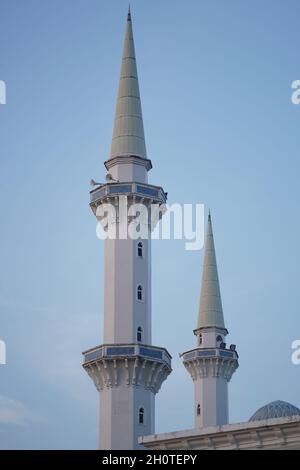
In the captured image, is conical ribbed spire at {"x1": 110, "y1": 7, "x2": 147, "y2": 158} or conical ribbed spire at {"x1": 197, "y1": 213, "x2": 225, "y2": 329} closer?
conical ribbed spire at {"x1": 110, "y1": 7, "x2": 147, "y2": 158}

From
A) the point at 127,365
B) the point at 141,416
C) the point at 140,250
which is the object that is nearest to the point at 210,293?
the point at 140,250

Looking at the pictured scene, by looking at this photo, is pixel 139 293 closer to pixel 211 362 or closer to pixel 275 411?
pixel 275 411

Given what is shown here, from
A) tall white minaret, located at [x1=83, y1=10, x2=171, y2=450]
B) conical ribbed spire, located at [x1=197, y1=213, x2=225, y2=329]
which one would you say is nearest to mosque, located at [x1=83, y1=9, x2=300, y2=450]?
tall white minaret, located at [x1=83, y1=10, x2=171, y2=450]

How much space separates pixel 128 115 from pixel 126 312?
10.9 m

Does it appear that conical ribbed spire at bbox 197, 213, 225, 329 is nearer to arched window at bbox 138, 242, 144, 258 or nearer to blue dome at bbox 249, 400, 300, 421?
arched window at bbox 138, 242, 144, 258

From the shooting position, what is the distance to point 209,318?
244 feet

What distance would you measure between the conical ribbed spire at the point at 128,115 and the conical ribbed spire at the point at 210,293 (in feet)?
55.6

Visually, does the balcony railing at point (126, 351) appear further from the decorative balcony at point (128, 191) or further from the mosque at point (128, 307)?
the decorative balcony at point (128, 191)

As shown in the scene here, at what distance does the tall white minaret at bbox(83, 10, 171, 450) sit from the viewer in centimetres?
5566

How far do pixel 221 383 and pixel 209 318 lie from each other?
4.45m

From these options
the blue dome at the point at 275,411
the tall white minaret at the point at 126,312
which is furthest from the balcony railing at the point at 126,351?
the blue dome at the point at 275,411

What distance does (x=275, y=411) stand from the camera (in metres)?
50.4

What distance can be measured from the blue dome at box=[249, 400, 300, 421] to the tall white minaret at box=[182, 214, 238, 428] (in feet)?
64.9

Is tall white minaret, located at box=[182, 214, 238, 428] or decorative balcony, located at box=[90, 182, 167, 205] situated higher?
decorative balcony, located at box=[90, 182, 167, 205]
